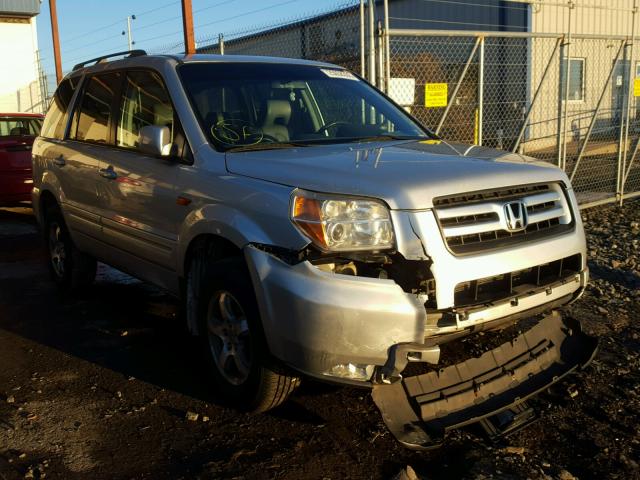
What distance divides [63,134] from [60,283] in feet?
4.52

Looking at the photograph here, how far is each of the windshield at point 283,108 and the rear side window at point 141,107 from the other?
0.22 m

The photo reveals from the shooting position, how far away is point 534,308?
3.41 meters

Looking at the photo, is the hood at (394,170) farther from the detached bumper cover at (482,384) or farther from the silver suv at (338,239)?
the detached bumper cover at (482,384)

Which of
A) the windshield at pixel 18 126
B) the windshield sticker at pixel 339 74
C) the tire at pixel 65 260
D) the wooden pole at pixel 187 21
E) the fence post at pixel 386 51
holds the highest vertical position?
the wooden pole at pixel 187 21

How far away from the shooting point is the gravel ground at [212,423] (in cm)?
314

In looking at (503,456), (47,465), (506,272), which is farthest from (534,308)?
(47,465)

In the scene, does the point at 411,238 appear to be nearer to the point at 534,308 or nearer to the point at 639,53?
the point at 534,308

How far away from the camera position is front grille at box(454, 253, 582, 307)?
10.3 ft

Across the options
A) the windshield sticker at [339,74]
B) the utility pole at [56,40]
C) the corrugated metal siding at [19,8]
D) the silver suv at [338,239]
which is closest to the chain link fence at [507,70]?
the windshield sticker at [339,74]

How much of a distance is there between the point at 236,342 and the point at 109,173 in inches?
72.7

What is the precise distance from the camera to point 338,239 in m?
3.09

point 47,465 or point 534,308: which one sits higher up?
point 534,308

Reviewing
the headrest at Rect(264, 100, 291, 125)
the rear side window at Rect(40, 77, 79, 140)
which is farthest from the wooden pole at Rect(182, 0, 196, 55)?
the headrest at Rect(264, 100, 291, 125)

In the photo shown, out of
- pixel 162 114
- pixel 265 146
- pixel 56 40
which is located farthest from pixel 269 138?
pixel 56 40
